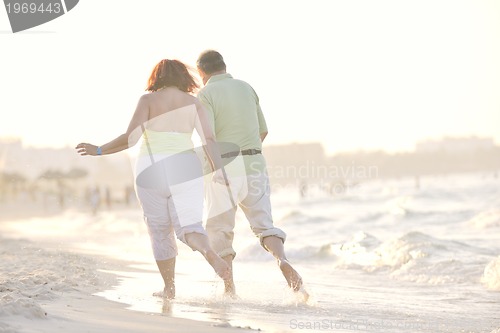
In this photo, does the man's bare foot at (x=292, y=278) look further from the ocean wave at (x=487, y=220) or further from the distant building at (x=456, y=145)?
the distant building at (x=456, y=145)

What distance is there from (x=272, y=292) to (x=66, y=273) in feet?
5.79

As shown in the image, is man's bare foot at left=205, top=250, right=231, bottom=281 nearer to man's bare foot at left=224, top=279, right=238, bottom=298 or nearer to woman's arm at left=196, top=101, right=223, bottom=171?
man's bare foot at left=224, top=279, right=238, bottom=298

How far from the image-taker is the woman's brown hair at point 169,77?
196 inches

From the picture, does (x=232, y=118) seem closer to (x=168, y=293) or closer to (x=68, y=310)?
(x=168, y=293)

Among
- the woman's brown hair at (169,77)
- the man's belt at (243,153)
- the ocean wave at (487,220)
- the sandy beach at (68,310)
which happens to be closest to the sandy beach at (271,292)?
the sandy beach at (68,310)

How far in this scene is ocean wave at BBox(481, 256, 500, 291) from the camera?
768cm

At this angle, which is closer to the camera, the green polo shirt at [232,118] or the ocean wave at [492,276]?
the green polo shirt at [232,118]

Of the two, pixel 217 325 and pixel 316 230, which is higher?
pixel 217 325

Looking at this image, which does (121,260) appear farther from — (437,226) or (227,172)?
(437,226)

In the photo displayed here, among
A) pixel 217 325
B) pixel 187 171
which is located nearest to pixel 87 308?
pixel 217 325

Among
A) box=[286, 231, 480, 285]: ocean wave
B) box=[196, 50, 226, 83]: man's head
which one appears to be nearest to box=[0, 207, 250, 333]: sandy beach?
box=[196, 50, 226, 83]: man's head

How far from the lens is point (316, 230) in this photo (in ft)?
63.2

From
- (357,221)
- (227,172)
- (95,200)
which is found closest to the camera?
(227,172)

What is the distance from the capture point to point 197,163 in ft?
16.4
